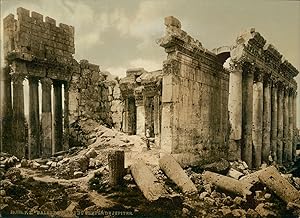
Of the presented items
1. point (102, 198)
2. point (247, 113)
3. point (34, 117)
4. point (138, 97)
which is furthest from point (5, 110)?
point (247, 113)

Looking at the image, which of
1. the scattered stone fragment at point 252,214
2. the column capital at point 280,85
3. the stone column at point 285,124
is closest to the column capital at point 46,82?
the scattered stone fragment at point 252,214

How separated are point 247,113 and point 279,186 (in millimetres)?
4456

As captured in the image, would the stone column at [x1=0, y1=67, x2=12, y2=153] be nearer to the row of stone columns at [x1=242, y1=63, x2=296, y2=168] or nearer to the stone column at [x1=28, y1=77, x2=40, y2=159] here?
the stone column at [x1=28, y1=77, x2=40, y2=159]

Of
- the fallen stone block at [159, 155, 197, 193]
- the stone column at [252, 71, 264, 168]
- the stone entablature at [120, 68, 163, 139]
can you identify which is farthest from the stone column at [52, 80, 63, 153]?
the stone column at [252, 71, 264, 168]

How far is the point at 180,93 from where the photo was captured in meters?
8.10

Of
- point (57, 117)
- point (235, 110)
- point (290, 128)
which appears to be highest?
point (235, 110)

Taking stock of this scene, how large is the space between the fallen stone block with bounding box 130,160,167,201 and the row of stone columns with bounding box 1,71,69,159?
4910mm

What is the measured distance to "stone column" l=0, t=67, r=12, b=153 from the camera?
9.62 m

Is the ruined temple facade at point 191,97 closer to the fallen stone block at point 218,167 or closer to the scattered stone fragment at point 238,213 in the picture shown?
the fallen stone block at point 218,167

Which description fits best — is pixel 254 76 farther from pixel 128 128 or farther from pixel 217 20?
pixel 128 128

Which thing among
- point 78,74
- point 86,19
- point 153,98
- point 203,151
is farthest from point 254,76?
point 78,74

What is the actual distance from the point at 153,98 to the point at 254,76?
180 inches

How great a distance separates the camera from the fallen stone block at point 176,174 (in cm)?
628

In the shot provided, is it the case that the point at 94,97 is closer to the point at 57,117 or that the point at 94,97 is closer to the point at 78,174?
the point at 57,117
